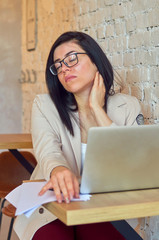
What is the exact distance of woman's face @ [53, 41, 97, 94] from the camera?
1949 millimetres

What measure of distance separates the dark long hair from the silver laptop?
0.63 meters

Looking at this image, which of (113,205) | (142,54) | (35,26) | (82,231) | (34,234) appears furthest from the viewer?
(35,26)

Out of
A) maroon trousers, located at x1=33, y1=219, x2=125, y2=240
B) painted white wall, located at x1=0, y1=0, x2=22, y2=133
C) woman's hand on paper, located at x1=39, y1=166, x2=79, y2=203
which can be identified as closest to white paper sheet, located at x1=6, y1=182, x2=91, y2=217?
woman's hand on paper, located at x1=39, y1=166, x2=79, y2=203

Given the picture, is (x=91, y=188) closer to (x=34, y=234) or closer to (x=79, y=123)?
(x=34, y=234)

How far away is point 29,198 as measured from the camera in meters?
1.36

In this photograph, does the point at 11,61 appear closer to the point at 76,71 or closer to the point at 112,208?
the point at 76,71

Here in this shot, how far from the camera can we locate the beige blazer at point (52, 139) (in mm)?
1738

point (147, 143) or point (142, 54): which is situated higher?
point (142, 54)

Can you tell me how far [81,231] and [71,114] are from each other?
560mm

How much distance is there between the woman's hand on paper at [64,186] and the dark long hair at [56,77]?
25.0 inches

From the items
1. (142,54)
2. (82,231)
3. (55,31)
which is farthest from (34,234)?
(55,31)

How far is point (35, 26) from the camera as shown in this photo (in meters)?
4.98

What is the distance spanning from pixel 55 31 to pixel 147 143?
3117 mm

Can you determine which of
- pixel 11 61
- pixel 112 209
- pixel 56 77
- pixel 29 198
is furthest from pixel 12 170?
pixel 11 61
